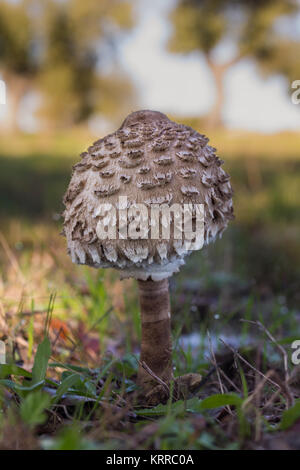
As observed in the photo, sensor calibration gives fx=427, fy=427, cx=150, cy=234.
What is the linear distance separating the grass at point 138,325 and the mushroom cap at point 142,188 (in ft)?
1.10

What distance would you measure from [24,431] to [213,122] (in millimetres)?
9707

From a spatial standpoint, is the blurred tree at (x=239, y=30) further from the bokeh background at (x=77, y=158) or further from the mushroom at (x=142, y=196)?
the mushroom at (x=142, y=196)

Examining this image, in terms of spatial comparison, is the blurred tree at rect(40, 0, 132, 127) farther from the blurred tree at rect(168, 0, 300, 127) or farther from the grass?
the grass

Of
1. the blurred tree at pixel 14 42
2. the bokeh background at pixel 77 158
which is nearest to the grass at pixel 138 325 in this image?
the bokeh background at pixel 77 158

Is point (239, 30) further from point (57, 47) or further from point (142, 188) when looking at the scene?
point (142, 188)

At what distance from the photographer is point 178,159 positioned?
57.5 inches

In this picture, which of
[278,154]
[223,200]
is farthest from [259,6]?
[223,200]

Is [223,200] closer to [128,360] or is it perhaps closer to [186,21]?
[128,360]

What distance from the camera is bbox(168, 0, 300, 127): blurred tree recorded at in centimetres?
1466

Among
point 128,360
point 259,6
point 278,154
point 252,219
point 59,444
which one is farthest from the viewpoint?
point 259,6

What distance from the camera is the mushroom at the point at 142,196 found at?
141 centimetres

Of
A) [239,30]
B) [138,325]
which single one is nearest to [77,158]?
[138,325]

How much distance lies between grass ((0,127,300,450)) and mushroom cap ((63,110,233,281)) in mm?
335

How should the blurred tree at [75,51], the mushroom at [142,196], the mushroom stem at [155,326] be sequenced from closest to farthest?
1. the mushroom at [142,196]
2. the mushroom stem at [155,326]
3. the blurred tree at [75,51]
